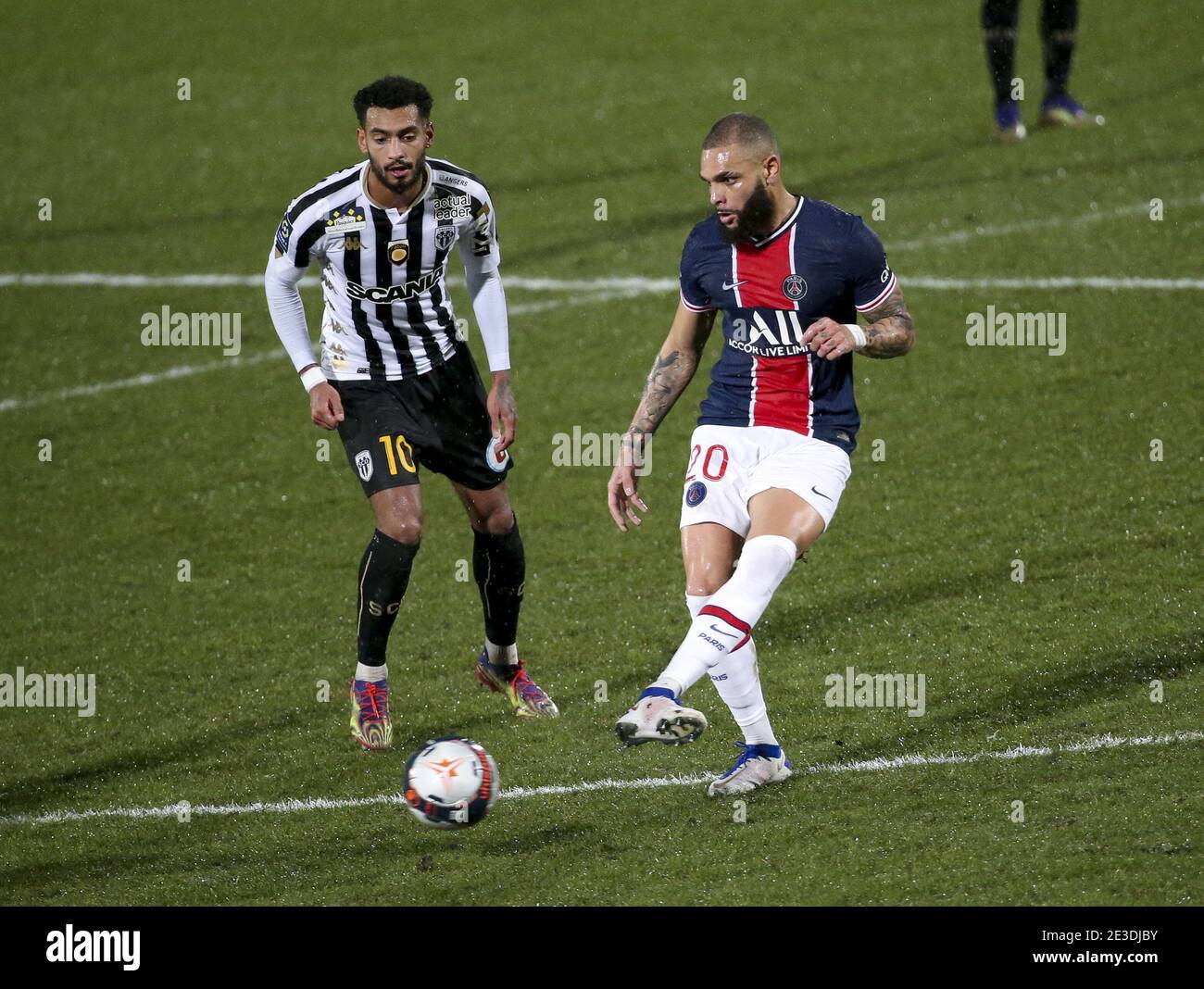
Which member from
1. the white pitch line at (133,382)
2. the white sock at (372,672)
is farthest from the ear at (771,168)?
the white pitch line at (133,382)

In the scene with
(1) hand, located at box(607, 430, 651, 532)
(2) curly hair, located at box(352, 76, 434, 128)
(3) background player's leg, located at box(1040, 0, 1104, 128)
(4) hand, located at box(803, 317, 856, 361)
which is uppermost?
(3) background player's leg, located at box(1040, 0, 1104, 128)

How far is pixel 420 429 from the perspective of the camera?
723cm

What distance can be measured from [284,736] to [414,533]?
113cm

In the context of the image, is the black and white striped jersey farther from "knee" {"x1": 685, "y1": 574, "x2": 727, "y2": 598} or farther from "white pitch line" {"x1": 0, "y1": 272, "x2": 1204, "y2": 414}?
"white pitch line" {"x1": 0, "y1": 272, "x2": 1204, "y2": 414}

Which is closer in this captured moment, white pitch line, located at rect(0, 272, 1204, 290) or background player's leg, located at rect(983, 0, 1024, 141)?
white pitch line, located at rect(0, 272, 1204, 290)

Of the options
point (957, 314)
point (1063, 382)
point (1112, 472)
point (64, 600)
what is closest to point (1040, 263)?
point (957, 314)

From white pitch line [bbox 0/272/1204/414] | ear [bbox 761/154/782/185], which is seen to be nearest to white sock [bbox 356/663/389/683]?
ear [bbox 761/154/782/185]

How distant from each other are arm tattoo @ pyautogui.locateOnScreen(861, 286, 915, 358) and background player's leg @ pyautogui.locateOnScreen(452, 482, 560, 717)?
1.99 metres

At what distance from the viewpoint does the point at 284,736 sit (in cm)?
744

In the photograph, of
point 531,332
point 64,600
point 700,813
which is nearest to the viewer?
point 700,813

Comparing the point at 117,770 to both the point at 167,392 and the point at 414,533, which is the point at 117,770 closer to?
the point at 414,533

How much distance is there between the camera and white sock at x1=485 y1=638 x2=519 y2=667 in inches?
299

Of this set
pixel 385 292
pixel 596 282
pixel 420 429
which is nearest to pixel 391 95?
pixel 385 292

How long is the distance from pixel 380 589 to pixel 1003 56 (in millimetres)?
9857
